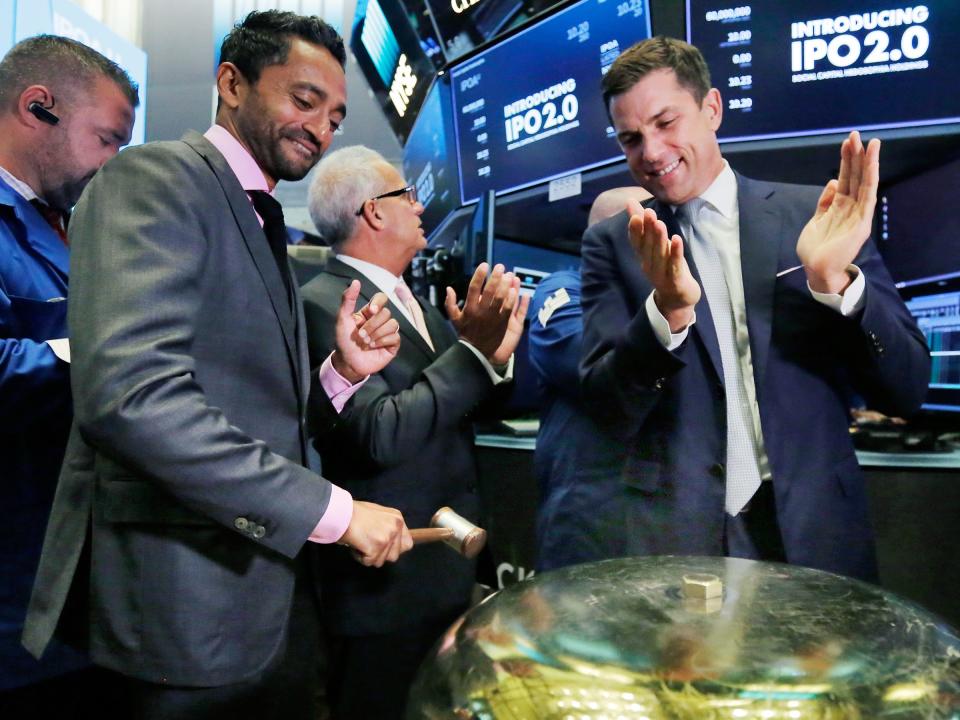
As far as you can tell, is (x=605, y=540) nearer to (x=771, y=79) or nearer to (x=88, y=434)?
(x=88, y=434)

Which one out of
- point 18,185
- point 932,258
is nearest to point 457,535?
point 18,185

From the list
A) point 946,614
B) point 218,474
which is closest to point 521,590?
point 218,474

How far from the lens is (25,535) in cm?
143

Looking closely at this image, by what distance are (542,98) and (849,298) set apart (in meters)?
1.91

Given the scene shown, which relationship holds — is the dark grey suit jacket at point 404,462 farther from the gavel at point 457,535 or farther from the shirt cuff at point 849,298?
the shirt cuff at point 849,298

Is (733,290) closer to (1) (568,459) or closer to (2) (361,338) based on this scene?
(1) (568,459)

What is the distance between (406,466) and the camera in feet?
5.71

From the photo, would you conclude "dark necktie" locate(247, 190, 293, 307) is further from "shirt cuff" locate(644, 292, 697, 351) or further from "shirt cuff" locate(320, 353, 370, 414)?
"shirt cuff" locate(644, 292, 697, 351)

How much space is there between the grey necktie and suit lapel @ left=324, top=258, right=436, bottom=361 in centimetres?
63

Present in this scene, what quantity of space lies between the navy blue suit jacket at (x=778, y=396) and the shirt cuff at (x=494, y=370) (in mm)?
250

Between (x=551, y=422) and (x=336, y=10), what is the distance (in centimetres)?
289

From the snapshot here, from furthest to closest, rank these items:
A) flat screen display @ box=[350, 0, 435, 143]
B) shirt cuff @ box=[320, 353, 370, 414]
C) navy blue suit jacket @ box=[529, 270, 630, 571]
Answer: flat screen display @ box=[350, 0, 435, 143] → navy blue suit jacket @ box=[529, 270, 630, 571] → shirt cuff @ box=[320, 353, 370, 414]

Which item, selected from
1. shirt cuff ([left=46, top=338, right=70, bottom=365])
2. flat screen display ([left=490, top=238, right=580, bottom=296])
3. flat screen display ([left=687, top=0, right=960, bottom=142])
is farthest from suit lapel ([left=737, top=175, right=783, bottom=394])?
flat screen display ([left=490, top=238, right=580, bottom=296])

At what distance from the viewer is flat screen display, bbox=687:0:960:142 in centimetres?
229
